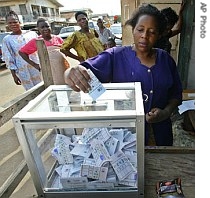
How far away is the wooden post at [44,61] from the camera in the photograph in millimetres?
1637

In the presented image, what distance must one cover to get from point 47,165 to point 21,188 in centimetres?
160

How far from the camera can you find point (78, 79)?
94 centimetres

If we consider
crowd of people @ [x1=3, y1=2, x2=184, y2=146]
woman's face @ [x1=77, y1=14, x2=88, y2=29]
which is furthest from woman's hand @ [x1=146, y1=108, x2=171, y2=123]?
woman's face @ [x1=77, y1=14, x2=88, y2=29]

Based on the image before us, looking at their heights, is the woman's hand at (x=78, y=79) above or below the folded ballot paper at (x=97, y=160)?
above

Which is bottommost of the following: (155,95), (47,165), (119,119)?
(47,165)

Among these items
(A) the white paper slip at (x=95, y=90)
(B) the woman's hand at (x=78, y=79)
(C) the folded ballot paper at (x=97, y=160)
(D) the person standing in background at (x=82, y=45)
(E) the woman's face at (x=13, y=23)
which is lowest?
(C) the folded ballot paper at (x=97, y=160)

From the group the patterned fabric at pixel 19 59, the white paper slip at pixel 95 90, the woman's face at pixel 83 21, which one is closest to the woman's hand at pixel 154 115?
the white paper slip at pixel 95 90

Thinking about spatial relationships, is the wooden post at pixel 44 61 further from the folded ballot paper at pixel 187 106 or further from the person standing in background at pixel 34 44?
the folded ballot paper at pixel 187 106

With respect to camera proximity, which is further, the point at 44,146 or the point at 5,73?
the point at 5,73

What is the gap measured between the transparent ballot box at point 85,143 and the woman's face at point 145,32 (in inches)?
13.0

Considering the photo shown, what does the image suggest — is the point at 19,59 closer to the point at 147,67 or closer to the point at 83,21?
the point at 83,21
